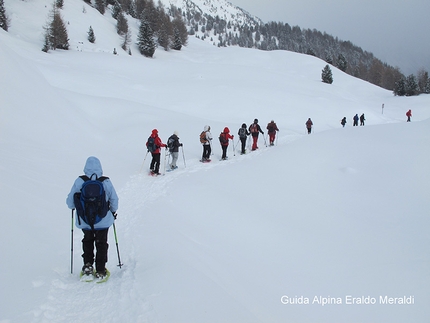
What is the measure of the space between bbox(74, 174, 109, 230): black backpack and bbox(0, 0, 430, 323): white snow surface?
106 centimetres

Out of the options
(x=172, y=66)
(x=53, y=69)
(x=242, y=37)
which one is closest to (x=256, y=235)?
(x=53, y=69)

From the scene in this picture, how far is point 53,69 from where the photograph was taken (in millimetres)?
21984

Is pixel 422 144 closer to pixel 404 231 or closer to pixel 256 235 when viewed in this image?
pixel 404 231

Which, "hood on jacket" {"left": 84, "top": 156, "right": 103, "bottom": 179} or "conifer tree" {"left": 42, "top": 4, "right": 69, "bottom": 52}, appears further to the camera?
"conifer tree" {"left": 42, "top": 4, "right": 69, "bottom": 52}

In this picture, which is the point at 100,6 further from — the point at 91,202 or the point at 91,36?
the point at 91,202

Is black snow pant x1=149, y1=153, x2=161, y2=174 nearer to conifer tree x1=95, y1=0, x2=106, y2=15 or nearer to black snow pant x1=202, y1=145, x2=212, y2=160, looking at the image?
black snow pant x1=202, y1=145, x2=212, y2=160

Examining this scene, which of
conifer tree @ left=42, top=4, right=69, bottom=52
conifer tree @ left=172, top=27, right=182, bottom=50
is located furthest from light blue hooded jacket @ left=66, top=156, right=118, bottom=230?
conifer tree @ left=172, top=27, right=182, bottom=50

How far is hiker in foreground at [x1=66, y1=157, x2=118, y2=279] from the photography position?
3.80 meters

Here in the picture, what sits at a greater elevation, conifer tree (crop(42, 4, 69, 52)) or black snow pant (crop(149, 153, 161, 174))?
conifer tree (crop(42, 4, 69, 52))

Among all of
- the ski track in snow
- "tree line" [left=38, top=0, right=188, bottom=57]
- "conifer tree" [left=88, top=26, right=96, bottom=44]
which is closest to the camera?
the ski track in snow

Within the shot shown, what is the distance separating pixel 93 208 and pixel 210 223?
321 centimetres

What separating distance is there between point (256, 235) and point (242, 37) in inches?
5088

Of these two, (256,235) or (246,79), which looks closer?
(256,235)

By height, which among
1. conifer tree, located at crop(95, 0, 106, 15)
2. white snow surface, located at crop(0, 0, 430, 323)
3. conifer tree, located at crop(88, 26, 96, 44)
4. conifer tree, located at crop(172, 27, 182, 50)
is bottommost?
white snow surface, located at crop(0, 0, 430, 323)
